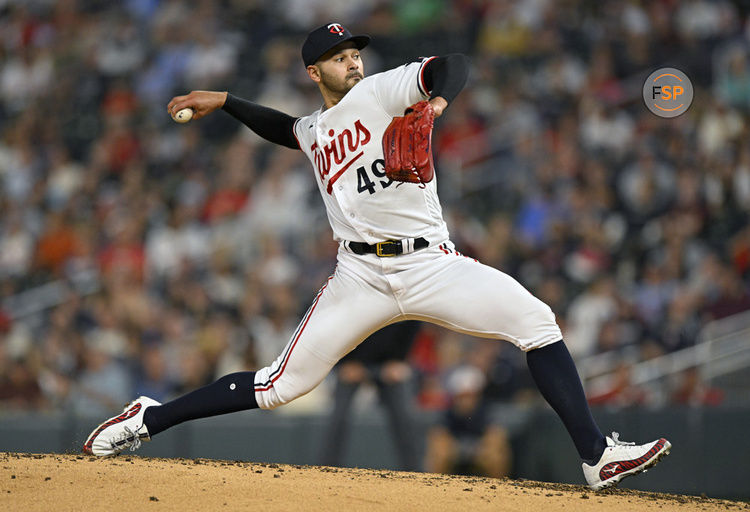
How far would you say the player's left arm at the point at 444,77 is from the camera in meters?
3.45

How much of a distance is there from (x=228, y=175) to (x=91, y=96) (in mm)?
2515

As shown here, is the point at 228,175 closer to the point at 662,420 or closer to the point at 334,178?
the point at 662,420

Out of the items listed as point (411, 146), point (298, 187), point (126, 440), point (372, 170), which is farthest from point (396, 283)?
point (298, 187)

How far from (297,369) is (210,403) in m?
0.42

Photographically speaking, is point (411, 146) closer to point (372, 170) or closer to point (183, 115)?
point (372, 170)

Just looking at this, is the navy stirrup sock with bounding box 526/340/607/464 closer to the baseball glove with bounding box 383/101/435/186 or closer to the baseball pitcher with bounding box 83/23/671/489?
the baseball pitcher with bounding box 83/23/671/489

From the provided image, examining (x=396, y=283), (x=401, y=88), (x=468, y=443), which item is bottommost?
(x=468, y=443)

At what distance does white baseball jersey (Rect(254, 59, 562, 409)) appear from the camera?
3688mm

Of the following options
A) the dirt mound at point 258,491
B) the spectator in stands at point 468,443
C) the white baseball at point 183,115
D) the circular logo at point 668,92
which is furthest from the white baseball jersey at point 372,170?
the circular logo at point 668,92

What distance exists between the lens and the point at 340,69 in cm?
398

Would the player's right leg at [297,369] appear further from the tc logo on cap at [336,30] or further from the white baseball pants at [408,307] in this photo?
the tc logo on cap at [336,30]

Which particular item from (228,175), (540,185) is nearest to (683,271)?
(540,185)

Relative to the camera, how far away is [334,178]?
3.85 meters

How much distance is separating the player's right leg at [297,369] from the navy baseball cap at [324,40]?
86 cm
